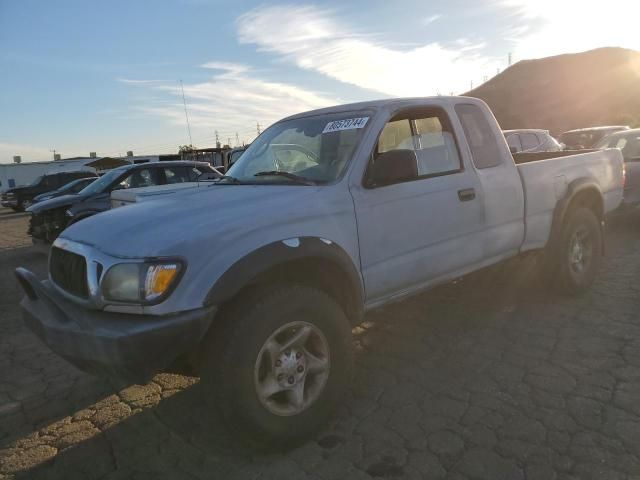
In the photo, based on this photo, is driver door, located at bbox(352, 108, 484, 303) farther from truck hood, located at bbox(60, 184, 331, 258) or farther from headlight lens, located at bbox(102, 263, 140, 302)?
headlight lens, located at bbox(102, 263, 140, 302)

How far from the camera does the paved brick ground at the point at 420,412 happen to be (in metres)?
2.57

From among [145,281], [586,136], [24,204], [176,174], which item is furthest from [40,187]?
[145,281]

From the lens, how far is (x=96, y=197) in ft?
30.9

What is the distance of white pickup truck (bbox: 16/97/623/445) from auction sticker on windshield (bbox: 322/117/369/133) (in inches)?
0.7

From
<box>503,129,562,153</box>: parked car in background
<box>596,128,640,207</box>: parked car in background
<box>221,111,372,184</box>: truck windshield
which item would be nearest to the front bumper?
<box>221,111,372,184</box>: truck windshield

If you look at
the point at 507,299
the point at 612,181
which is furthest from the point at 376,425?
the point at 612,181

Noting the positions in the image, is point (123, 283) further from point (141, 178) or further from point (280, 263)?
point (141, 178)

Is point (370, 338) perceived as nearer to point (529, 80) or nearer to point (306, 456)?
point (306, 456)

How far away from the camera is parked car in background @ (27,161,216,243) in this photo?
9086 millimetres

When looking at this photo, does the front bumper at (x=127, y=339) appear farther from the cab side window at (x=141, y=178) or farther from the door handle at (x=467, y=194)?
the cab side window at (x=141, y=178)

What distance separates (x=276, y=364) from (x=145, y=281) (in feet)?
2.70

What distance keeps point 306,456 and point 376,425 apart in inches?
19.1

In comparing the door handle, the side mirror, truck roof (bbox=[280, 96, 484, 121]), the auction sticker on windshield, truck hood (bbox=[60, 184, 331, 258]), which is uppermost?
truck roof (bbox=[280, 96, 484, 121])

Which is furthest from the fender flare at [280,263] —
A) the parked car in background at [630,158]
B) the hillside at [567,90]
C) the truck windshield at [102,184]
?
the hillside at [567,90]
